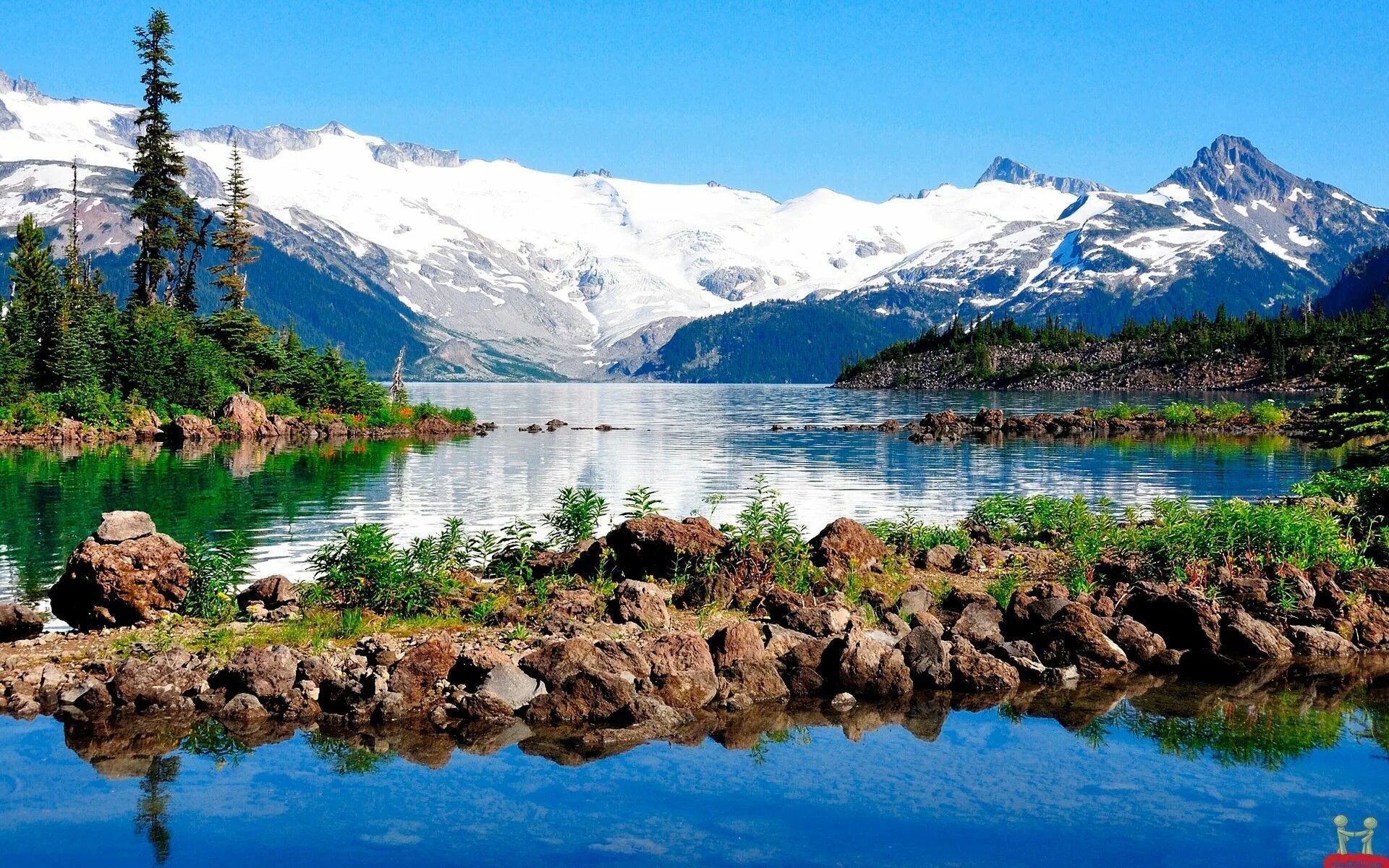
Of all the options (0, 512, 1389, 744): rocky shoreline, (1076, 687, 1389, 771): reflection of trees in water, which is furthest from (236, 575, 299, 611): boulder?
(1076, 687, 1389, 771): reflection of trees in water

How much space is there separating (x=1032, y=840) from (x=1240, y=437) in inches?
3482

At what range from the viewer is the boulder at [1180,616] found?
21.9 m

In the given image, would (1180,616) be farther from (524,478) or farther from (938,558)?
(524,478)

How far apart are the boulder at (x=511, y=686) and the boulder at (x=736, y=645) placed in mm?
3169

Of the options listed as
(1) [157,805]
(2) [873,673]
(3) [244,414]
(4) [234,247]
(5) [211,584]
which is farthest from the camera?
(4) [234,247]

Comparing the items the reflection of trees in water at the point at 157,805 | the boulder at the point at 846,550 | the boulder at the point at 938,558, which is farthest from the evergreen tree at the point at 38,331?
the reflection of trees in water at the point at 157,805

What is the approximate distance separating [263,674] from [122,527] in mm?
6745

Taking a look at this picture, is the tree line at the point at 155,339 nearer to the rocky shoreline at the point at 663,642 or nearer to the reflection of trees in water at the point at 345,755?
the rocky shoreline at the point at 663,642

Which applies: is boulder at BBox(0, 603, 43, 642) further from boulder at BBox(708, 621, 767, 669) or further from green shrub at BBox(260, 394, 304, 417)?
green shrub at BBox(260, 394, 304, 417)

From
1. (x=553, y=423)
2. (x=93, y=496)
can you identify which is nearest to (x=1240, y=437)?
(x=553, y=423)

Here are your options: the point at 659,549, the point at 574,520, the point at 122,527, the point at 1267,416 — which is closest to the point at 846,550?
the point at 659,549

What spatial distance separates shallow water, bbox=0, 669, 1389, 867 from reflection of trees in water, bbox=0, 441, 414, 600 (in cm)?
1277

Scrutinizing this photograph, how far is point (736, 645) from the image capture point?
19.9 m

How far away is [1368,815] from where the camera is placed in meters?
14.3
